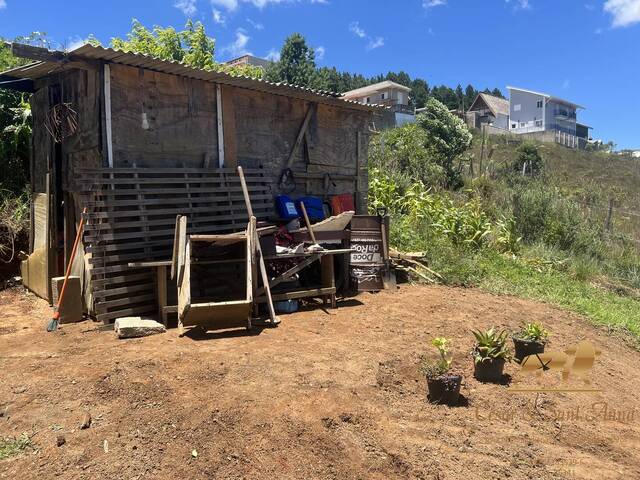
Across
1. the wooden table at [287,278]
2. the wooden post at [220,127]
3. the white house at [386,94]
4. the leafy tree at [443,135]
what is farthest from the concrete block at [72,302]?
the white house at [386,94]

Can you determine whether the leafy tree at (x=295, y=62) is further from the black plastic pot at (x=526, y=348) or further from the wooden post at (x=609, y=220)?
the black plastic pot at (x=526, y=348)

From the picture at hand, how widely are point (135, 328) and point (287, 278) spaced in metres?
2.33

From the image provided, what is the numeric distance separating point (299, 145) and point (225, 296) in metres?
3.33

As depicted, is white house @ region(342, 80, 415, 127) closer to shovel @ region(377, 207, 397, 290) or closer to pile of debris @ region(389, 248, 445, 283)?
pile of debris @ region(389, 248, 445, 283)

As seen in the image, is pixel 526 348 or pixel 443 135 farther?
pixel 443 135

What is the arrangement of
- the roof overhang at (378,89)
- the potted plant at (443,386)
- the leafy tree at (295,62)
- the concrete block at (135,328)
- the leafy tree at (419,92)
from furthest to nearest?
1. the leafy tree at (419,92)
2. the roof overhang at (378,89)
3. the leafy tree at (295,62)
4. the concrete block at (135,328)
5. the potted plant at (443,386)

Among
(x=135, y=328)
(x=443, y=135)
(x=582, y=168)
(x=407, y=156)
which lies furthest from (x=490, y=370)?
(x=582, y=168)

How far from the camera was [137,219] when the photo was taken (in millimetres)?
6895

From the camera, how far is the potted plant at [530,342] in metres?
5.54

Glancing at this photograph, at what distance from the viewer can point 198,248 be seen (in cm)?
695

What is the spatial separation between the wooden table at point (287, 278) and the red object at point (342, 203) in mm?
2080

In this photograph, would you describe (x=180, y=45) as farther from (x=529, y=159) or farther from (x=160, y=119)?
(x=529, y=159)

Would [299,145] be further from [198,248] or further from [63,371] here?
[63,371]

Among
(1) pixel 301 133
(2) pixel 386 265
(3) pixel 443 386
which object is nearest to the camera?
(3) pixel 443 386
